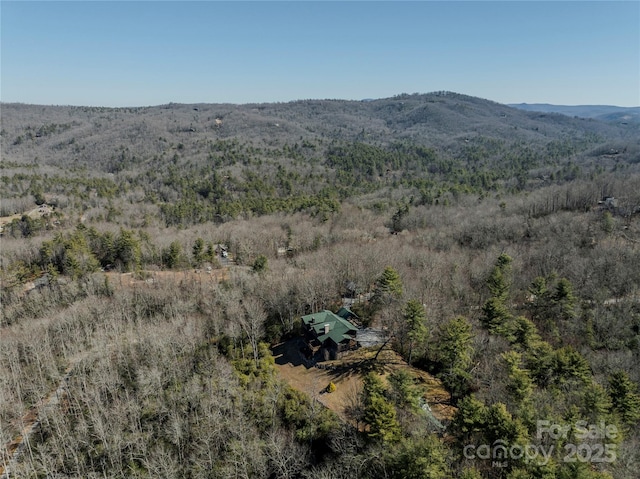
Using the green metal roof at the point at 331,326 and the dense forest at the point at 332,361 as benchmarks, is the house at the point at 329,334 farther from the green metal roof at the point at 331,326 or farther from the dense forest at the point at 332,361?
the dense forest at the point at 332,361

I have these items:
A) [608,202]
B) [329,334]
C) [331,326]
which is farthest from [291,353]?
[608,202]

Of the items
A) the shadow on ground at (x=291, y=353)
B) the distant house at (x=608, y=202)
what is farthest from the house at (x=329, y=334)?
the distant house at (x=608, y=202)

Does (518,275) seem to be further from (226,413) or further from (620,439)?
(226,413)

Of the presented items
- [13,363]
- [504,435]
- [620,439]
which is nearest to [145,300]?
[13,363]

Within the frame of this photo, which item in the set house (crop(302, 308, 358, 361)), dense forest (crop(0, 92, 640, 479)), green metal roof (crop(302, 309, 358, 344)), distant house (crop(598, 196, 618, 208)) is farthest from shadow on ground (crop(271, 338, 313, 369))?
distant house (crop(598, 196, 618, 208))

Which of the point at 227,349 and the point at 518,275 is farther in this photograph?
the point at 518,275

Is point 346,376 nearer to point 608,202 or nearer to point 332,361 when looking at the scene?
point 332,361

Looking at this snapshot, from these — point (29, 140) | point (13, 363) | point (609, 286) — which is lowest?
point (13, 363)

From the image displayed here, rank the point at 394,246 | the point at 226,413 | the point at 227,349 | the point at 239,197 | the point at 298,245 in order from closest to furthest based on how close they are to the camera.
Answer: the point at 226,413 < the point at 227,349 < the point at 394,246 < the point at 298,245 < the point at 239,197
